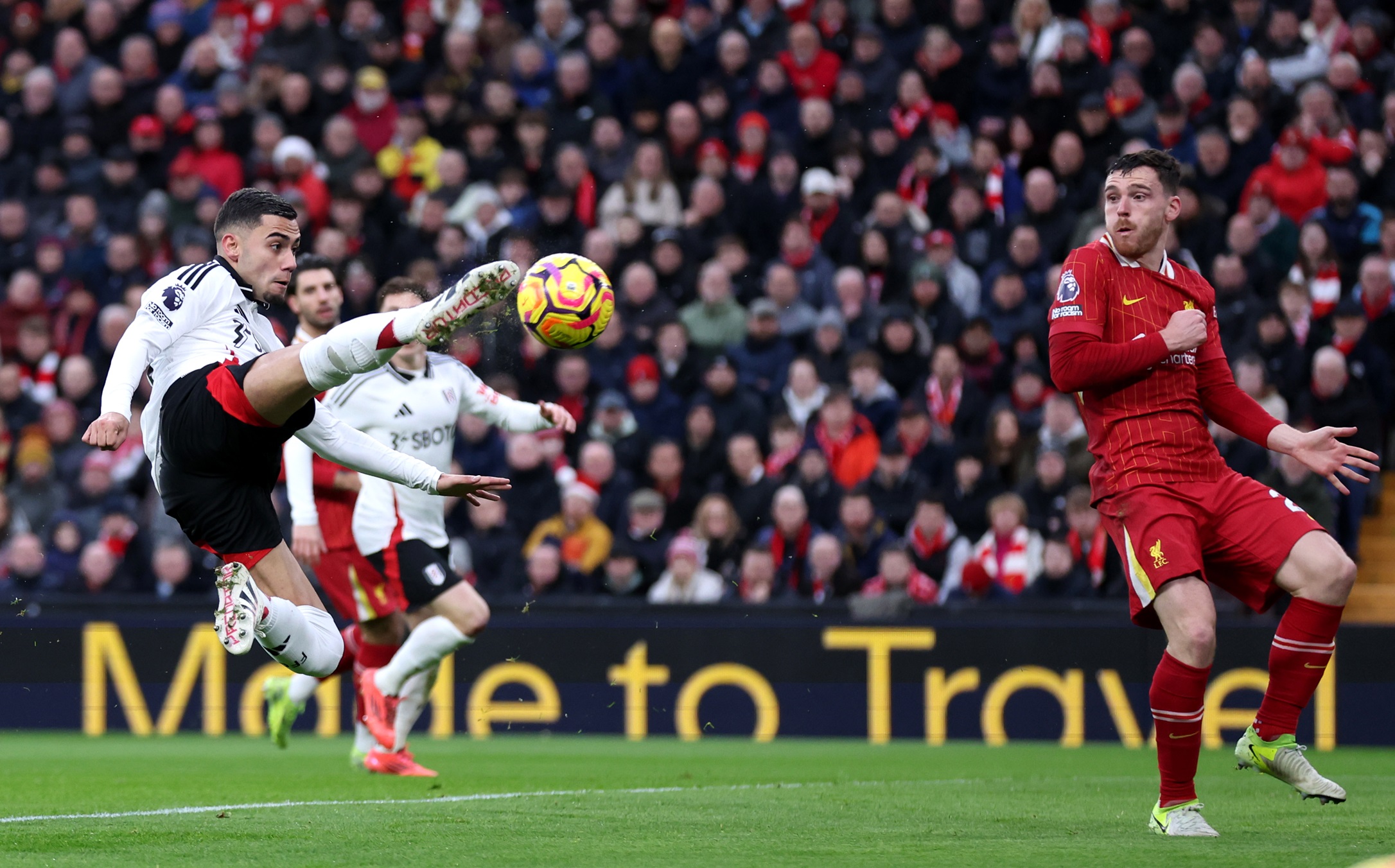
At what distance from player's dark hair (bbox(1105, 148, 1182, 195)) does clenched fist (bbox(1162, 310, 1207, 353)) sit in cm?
57

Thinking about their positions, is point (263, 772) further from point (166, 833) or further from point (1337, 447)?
point (1337, 447)

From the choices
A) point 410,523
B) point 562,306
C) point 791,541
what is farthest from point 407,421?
point 791,541

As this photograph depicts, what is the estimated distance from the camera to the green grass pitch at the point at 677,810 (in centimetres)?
574

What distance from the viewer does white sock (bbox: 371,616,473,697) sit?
9.32 meters

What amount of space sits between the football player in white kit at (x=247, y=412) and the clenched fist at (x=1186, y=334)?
235cm

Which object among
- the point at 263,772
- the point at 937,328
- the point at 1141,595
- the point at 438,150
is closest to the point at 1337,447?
the point at 1141,595

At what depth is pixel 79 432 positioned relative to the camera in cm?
1491

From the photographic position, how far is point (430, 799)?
782 cm

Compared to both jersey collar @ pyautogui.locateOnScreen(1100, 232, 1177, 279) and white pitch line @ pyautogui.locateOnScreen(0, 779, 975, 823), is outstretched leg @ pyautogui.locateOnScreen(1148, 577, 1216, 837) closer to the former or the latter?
jersey collar @ pyautogui.locateOnScreen(1100, 232, 1177, 279)

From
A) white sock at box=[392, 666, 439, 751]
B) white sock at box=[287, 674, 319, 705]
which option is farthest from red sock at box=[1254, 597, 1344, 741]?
white sock at box=[287, 674, 319, 705]

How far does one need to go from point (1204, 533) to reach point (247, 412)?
3.52m

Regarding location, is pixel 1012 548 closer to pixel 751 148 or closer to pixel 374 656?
pixel 751 148

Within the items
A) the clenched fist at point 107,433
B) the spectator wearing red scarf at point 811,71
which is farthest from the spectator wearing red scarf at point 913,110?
the clenched fist at point 107,433

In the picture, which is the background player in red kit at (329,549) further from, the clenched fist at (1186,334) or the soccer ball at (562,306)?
the clenched fist at (1186,334)
